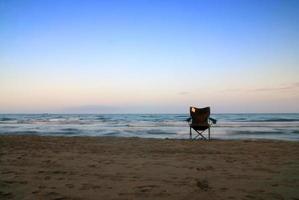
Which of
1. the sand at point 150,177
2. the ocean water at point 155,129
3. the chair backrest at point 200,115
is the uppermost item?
the chair backrest at point 200,115

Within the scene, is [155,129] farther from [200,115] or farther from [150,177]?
[150,177]

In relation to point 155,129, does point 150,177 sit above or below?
above

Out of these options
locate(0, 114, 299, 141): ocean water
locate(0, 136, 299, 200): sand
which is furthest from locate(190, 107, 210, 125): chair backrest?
locate(0, 136, 299, 200): sand

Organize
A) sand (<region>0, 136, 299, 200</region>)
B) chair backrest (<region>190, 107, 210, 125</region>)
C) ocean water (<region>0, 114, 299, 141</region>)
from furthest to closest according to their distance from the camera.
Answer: ocean water (<region>0, 114, 299, 141</region>) < chair backrest (<region>190, 107, 210, 125</region>) < sand (<region>0, 136, 299, 200</region>)

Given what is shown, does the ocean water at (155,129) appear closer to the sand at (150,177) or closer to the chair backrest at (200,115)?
Answer: the chair backrest at (200,115)

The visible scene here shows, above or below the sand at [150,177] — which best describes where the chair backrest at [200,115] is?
above

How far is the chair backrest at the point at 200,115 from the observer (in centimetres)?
1392

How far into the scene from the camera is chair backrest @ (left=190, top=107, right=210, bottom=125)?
1392cm

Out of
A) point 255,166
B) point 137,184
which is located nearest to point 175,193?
point 137,184

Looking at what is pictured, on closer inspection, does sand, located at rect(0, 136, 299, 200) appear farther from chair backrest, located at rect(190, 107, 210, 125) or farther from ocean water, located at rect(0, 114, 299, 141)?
ocean water, located at rect(0, 114, 299, 141)

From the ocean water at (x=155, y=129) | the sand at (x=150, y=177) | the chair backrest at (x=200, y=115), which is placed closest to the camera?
the sand at (x=150, y=177)

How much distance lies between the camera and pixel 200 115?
1407 centimetres

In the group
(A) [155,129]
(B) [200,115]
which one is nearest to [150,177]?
(B) [200,115]

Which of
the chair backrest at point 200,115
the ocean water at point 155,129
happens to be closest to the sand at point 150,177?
the chair backrest at point 200,115
